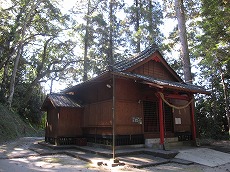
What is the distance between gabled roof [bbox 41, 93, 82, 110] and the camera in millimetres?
13328

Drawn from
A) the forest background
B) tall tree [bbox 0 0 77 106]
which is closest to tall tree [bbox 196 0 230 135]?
the forest background

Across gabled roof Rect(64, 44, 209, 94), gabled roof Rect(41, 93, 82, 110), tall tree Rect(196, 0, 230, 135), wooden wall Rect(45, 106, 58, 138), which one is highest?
tall tree Rect(196, 0, 230, 135)

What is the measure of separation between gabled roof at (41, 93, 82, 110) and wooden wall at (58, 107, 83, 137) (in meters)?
0.32

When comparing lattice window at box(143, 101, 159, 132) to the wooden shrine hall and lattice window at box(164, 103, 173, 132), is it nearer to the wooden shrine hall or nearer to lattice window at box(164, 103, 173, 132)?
the wooden shrine hall

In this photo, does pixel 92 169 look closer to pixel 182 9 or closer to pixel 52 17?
pixel 182 9

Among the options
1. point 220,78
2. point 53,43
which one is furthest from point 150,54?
point 53,43

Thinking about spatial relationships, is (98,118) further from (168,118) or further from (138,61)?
(168,118)

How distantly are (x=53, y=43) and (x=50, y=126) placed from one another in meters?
16.1

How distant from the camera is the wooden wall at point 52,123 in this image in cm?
1355

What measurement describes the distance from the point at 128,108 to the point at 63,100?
5.11 metres

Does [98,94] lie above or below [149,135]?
above

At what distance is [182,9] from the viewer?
16.4 m

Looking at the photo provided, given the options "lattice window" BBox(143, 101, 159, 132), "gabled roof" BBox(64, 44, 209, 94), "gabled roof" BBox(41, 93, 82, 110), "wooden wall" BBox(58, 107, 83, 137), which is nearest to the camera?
"gabled roof" BBox(64, 44, 209, 94)

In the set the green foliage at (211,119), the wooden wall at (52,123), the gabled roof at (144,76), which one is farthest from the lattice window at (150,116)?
the green foliage at (211,119)
